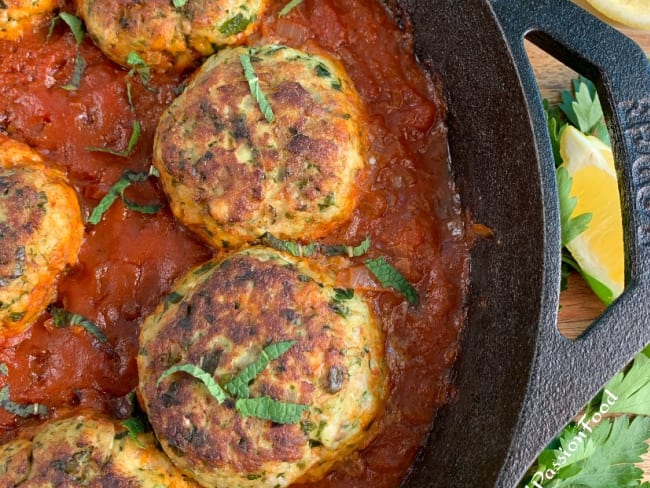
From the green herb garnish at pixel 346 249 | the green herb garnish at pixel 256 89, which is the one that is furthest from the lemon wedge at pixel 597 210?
the green herb garnish at pixel 256 89

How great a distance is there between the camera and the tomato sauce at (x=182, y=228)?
2.60m

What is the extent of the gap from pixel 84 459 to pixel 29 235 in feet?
2.55

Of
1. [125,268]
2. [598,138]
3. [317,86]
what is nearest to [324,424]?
[125,268]

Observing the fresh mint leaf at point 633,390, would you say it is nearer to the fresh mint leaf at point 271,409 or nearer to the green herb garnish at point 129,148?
the fresh mint leaf at point 271,409

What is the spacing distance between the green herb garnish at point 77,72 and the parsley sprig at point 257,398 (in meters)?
1.24

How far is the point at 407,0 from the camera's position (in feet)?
9.42

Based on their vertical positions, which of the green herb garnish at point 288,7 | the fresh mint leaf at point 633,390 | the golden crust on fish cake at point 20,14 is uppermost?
the green herb garnish at point 288,7

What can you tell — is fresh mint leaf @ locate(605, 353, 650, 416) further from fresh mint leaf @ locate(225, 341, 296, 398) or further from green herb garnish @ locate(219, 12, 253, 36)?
green herb garnish @ locate(219, 12, 253, 36)

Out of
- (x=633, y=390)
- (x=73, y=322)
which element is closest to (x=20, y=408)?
(x=73, y=322)

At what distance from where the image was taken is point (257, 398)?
2271 millimetres

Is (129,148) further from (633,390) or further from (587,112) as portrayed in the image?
(633,390)

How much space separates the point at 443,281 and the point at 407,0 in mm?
1144

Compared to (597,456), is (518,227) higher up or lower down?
higher up

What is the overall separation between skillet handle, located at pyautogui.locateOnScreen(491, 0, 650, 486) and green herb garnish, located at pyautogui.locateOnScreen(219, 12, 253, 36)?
91 centimetres
